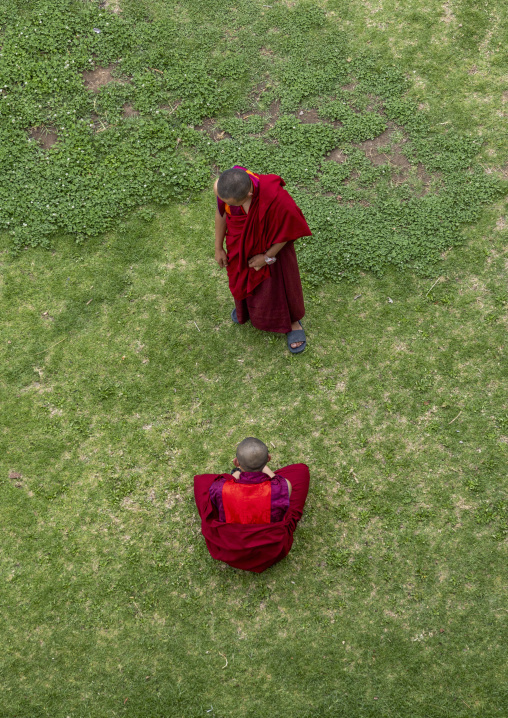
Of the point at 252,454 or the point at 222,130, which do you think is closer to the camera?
the point at 252,454

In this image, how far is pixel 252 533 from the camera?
4336 mm

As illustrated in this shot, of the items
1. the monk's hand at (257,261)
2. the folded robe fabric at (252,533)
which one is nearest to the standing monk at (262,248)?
the monk's hand at (257,261)

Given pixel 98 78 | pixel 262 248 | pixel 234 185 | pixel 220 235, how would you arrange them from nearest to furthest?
pixel 234 185 → pixel 262 248 → pixel 220 235 → pixel 98 78

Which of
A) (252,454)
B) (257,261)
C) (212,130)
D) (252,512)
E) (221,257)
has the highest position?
(212,130)

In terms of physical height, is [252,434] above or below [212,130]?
below

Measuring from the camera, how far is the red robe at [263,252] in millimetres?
4457

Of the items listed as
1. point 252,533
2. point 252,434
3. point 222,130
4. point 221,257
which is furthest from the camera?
point 222,130

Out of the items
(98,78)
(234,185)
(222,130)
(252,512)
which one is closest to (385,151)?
(222,130)

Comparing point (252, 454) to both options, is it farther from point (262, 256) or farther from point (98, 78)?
point (98, 78)

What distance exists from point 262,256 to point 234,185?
0.76m

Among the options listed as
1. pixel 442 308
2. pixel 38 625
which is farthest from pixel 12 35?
pixel 38 625

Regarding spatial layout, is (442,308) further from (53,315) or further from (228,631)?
(53,315)

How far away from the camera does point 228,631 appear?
462 cm

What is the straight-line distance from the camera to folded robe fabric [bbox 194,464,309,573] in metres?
4.36
